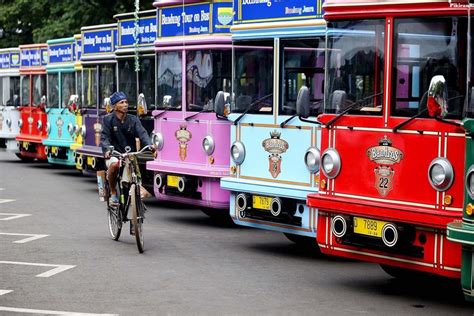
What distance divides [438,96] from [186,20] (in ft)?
24.7

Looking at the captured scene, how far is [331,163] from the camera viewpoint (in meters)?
9.92

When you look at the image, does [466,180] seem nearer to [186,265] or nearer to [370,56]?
[370,56]

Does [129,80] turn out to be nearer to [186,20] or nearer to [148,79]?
[148,79]

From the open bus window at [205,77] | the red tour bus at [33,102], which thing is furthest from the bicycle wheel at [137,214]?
the red tour bus at [33,102]

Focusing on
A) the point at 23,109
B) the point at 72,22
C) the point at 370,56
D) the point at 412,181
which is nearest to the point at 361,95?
the point at 370,56

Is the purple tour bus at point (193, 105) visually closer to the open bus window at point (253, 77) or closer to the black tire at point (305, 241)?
the open bus window at point (253, 77)

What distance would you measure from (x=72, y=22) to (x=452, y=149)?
90.9 feet

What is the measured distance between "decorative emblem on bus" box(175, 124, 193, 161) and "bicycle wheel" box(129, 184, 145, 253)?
2501mm

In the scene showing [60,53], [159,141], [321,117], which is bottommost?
[159,141]

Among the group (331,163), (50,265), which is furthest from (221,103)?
(331,163)

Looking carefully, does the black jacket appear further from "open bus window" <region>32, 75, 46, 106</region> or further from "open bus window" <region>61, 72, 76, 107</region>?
"open bus window" <region>32, 75, 46, 106</region>

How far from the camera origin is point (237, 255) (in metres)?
12.3

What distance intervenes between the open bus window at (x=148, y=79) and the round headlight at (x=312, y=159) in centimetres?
601

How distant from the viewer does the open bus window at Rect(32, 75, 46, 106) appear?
26.7 m
